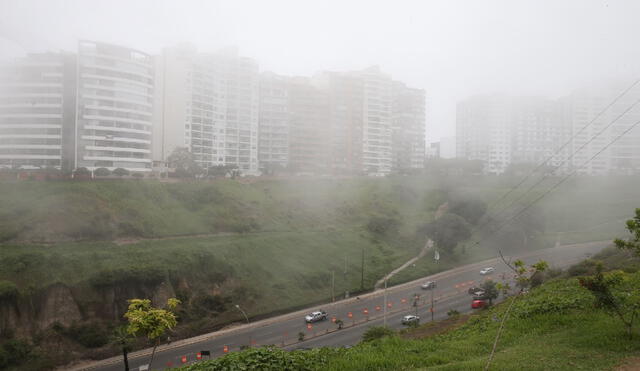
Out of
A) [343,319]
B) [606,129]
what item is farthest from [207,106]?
[606,129]

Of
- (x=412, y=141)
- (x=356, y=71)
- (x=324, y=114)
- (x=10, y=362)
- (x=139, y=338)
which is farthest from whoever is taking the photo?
(x=412, y=141)

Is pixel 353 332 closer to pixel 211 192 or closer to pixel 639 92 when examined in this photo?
pixel 211 192

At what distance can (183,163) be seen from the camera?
28.0 meters

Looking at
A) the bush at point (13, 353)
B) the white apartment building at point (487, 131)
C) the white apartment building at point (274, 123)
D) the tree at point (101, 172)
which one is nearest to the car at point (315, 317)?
the bush at point (13, 353)

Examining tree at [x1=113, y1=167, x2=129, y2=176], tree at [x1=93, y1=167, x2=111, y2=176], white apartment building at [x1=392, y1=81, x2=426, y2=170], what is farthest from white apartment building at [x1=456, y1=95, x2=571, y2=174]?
tree at [x1=93, y1=167, x2=111, y2=176]

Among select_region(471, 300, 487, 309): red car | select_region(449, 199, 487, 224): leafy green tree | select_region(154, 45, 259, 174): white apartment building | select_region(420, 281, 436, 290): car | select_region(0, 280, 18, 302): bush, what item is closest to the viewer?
select_region(0, 280, 18, 302): bush

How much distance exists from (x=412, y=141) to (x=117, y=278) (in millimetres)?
33523

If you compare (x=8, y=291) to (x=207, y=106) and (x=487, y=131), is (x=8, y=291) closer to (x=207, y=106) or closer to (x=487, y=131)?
A: (x=207, y=106)

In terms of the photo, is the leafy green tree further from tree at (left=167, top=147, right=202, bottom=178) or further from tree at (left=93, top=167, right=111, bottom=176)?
tree at (left=93, top=167, right=111, bottom=176)

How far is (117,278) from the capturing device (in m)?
16.5

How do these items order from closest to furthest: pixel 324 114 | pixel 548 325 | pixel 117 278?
1. pixel 548 325
2. pixel 117 278
3. pixel 324 114

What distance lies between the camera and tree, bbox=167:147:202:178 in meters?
28.0

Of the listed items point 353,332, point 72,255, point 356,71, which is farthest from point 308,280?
point 356,71

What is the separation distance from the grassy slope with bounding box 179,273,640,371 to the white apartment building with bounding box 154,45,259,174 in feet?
83.2
